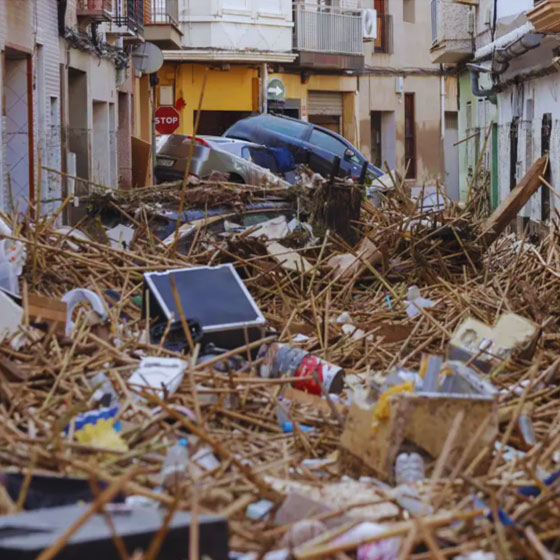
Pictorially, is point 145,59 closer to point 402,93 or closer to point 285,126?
point 285,126

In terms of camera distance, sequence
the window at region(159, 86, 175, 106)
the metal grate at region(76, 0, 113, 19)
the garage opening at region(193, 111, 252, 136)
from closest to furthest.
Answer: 1. the metal grate at region(76, 0, 113, 19)
2. the window at region(159, 86, 175, 106)
3. the garage opening at region(193, 111, 252, 136)

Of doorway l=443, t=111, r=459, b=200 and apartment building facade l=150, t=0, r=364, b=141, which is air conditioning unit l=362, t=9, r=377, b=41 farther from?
doorway l=443, t=111, r=459, b=200

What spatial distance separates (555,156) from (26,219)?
11.5m

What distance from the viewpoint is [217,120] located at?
3769cm

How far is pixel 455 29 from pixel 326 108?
12809mm

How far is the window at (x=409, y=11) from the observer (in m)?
43.8

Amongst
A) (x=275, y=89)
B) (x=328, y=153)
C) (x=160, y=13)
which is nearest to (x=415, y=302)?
(x=328, y=153)

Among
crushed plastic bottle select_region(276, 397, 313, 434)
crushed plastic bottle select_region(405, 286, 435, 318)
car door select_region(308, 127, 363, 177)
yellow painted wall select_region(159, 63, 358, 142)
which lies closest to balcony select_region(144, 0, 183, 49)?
car door select_region(308, 127, 363, 177)

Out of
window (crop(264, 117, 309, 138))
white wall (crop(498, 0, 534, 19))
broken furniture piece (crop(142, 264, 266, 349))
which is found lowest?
broken furniture piece (crop(142, 264, 266, 349))

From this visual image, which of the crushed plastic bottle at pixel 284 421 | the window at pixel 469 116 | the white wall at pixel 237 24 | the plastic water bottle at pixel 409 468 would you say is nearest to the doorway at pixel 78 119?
the window at pixel 469 116

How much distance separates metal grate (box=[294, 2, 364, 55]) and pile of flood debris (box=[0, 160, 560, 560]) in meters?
27.0

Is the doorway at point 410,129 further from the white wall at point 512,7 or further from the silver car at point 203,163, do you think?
the silver car at point 203,163

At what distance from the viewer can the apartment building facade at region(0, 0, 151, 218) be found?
16.4 meters

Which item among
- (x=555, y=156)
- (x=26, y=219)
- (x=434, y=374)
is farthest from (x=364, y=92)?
(x=434, y=374)
